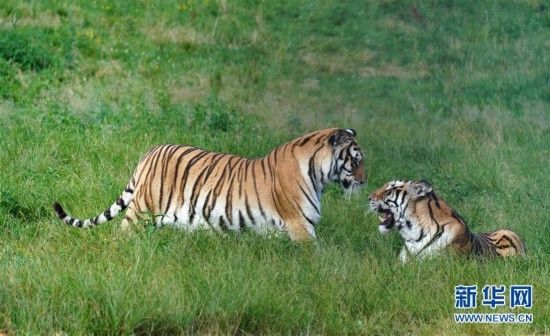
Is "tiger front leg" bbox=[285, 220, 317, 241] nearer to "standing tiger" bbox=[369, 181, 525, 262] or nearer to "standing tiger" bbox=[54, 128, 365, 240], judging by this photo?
"standing tiger" bbox=[54, 128, 365, 240]

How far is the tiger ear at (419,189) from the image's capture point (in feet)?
22.5

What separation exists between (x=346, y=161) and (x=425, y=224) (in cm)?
69

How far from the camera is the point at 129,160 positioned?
8922mm

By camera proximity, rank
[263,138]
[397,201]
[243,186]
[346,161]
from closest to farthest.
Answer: [397,201] < [346,161] < [243,186] < [263,138]

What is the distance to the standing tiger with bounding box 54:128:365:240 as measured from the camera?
6.98 metres

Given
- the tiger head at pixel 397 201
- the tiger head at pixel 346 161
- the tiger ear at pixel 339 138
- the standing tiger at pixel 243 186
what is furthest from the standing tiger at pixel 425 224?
the tiger ear at pixel 339 138

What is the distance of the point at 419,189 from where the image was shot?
686 cm

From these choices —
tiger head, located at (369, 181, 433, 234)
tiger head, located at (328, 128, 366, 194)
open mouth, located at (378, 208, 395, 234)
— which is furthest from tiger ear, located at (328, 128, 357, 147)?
open mouth, located at (378, 208, 395, 234)

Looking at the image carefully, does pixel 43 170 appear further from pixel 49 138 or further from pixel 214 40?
pixel 214 40

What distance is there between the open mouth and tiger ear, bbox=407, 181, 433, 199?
8.4 inches

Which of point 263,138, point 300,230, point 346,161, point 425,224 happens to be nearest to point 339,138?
point 346,161

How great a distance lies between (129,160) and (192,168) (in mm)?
1626

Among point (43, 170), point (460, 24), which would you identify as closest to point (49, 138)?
point (43, 170)

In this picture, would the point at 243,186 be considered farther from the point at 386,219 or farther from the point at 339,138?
the point at 386,219
